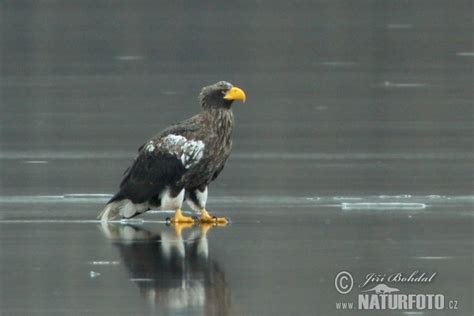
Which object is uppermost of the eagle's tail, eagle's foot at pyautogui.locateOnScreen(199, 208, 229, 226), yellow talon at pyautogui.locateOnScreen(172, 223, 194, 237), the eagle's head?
the eagle's head

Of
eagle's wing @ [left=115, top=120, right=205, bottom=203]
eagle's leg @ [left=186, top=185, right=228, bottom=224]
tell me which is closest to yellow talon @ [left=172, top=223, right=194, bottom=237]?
eagle's leg @ [left=186, top=185, right=228, bottom=224]

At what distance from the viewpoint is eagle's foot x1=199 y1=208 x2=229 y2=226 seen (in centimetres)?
1183

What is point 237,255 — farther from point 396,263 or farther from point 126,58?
point 126,58

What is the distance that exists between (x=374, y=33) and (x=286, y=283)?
56.5ft

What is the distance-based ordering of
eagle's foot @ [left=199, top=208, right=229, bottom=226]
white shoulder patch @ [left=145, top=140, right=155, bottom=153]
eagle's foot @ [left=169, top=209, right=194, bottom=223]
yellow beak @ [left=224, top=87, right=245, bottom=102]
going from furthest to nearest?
1. yellow beak @ [left=224, top=87, right=245, bottom=102]
2. white shoulder patch @ [left=145, top=140, right=155, bottom=153]
3. eagle's foot @ [left=169, top=209, right=194, bottom=223]
4. eagle's foot @ [left=199, top=208, right=229, bottom=226]

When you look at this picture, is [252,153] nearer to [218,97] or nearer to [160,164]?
[218,97]

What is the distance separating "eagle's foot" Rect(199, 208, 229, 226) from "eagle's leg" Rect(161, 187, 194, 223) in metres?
0.09

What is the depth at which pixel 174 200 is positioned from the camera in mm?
12062

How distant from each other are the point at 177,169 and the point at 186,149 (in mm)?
162

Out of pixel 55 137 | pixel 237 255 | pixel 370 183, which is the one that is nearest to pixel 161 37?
pixel 55 137

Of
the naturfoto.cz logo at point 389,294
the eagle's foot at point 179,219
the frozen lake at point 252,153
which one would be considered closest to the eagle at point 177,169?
the eagle's foot at point 179,219

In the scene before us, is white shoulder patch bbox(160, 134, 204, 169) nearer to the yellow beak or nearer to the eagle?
the eagle

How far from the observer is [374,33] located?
86.4 ft

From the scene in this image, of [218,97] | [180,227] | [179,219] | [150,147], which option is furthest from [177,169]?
[218,97]
